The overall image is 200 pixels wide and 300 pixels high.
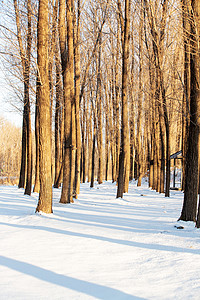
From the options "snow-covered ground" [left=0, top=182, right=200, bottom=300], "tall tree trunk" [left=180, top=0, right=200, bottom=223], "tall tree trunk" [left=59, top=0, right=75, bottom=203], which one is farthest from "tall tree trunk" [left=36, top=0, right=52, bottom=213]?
"tall tree trunk" [left=180, top=0, right=200, bottom=223]

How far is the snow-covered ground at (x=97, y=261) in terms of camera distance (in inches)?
115

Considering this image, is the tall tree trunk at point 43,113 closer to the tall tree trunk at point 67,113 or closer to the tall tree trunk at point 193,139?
the tall tree trunk at point 67,113

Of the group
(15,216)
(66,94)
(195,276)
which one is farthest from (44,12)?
(195,276)

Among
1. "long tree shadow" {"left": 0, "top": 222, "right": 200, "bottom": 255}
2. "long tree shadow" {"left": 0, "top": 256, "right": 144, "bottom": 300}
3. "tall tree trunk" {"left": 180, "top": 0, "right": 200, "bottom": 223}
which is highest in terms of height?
"tall tree trunk" {"left": 180, "top": 0, "right": 200, "bottom": 223}

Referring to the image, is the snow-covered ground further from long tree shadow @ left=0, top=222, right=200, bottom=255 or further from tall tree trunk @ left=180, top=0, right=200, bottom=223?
tall tree trunk @ left=180, top=0, right=200, bottom=223

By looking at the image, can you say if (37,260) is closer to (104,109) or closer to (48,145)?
(48,145)

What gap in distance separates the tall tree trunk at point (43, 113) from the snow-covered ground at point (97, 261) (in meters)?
1.08

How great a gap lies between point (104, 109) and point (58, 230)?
24942 millimetres

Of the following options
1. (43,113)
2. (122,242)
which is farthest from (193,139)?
(43,113)

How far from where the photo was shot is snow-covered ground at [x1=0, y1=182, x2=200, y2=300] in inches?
115

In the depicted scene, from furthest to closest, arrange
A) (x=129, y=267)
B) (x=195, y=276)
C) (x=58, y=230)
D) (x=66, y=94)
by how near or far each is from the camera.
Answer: (x=66, y=94), (x=58, y=230), (x=129, y=267), (x=195, y=276)

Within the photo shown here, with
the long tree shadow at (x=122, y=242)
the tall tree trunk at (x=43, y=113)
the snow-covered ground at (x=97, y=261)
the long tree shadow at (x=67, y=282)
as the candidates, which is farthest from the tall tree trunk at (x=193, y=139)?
the long tree shadow at (x=67, y=282)

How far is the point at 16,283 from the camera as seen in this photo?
3084 millimetres

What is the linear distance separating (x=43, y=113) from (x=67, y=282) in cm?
504
